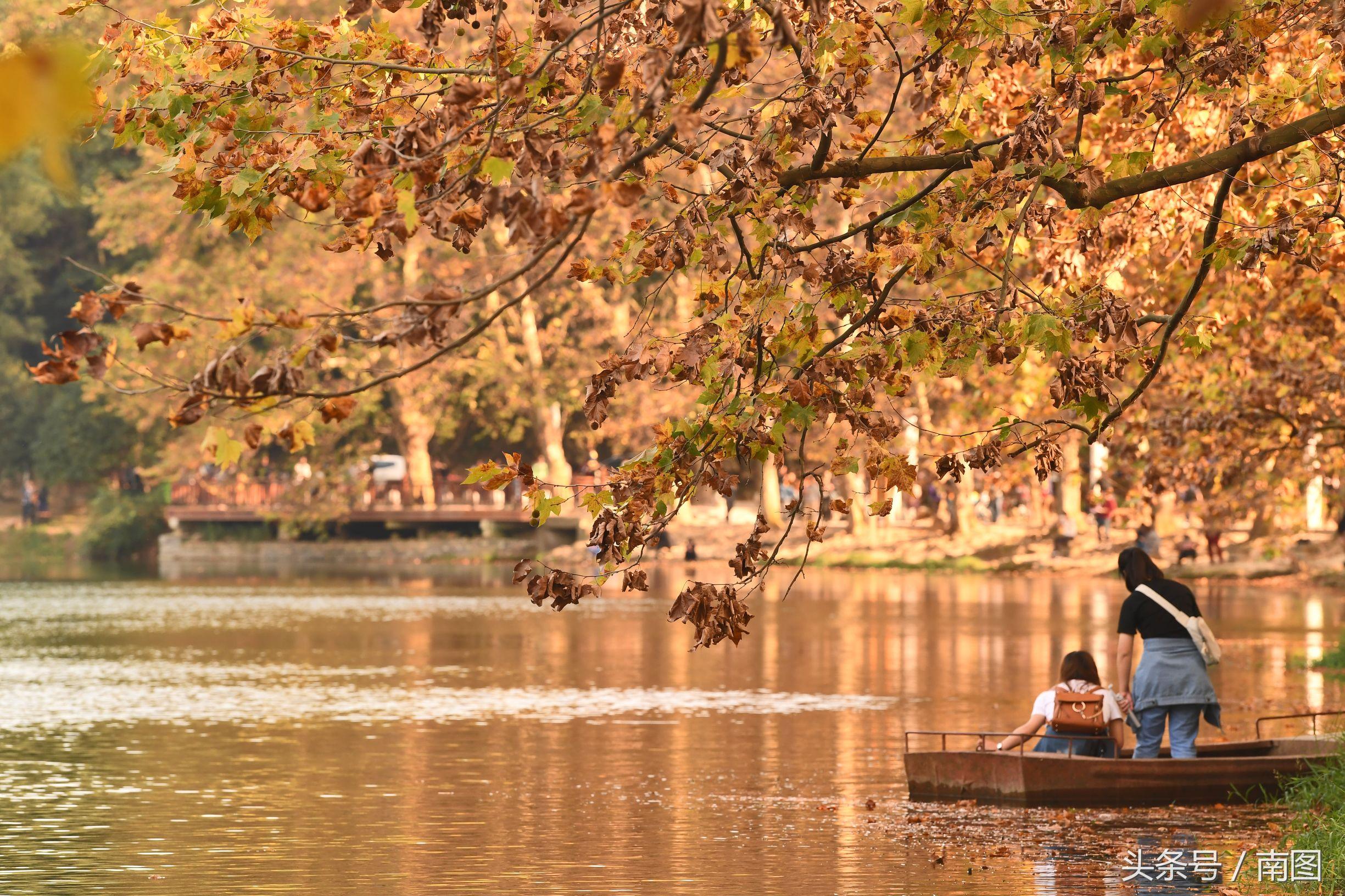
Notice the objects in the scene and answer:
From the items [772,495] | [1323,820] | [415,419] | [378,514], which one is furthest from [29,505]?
[1323,820]

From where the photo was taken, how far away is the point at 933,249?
9.35m

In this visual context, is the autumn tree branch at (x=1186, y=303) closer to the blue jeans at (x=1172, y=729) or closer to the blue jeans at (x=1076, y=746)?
the blue jeans at (x=1172, y=729)

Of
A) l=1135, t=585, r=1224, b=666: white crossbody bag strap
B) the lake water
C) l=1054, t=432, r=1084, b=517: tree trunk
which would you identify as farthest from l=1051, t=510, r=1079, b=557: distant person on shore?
l=1135, t=585, r=1224, b=666: white crossbody bag strap

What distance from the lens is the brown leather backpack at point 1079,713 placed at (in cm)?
1365

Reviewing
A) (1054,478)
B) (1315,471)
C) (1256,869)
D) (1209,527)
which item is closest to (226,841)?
(1256,869)

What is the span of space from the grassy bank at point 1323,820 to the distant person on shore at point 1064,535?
1552 inches

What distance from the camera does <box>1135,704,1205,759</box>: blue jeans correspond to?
1350 cm

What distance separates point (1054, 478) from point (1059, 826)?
1788 inches

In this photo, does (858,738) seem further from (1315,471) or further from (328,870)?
(1315,471)

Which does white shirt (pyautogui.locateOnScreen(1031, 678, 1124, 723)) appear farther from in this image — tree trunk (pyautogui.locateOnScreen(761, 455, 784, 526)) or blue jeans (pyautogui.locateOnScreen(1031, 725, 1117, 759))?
tree trunk (pyautogui.locateOnScreen(761, 455, 784, 526))

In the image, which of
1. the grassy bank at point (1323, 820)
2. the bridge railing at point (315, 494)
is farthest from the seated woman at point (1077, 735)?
the bridge railing at point (315, 494)

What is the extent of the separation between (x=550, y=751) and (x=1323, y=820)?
27.1ft

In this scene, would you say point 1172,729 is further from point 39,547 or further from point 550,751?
point 39,547

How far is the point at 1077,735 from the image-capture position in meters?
13.7
